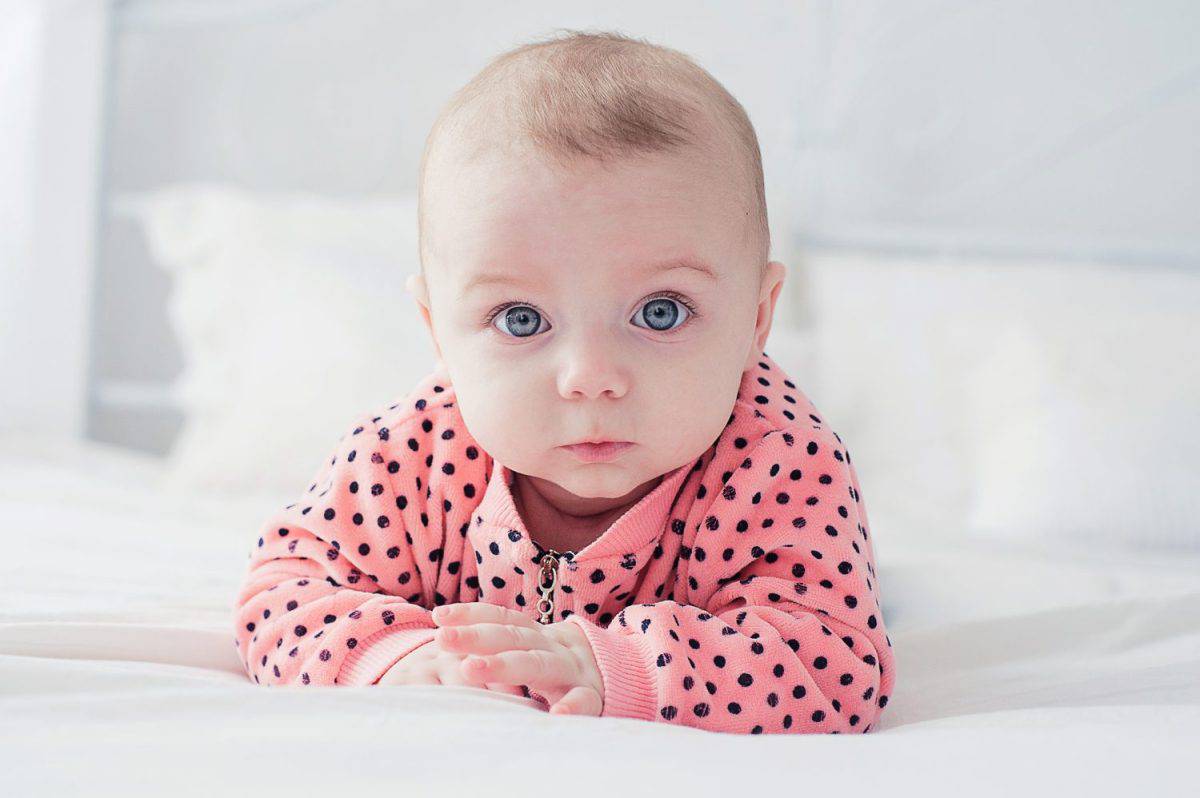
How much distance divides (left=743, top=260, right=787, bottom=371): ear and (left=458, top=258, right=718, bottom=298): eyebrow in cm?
10

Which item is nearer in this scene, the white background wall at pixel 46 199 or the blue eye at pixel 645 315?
the blue eye at pixel 645 315

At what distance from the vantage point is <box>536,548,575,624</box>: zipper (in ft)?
3.22

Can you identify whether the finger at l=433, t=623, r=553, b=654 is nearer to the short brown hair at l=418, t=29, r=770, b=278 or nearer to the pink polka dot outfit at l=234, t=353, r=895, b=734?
the pink polka dot outfit at l=234, t=353, r=895, b=734

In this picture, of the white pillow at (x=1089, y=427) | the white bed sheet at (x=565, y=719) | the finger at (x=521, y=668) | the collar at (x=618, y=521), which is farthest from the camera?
the white pillow at (x=1089, y=427)

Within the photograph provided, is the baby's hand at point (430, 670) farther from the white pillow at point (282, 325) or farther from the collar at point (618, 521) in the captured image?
the white pillow at point (282, 325)

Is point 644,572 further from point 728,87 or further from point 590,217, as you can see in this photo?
point 728,87

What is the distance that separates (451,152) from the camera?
3.03 ft

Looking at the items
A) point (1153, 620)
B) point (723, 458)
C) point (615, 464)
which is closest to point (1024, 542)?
point (1153, 620)

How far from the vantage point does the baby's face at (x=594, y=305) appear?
0.86m

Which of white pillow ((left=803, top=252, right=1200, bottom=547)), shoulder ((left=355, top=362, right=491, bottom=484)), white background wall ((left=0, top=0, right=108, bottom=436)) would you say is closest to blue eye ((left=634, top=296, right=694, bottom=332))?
shoulder ((left=355, top=362, right=491, bottom=484))

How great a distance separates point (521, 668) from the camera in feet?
2.53

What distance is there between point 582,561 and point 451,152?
1.08 feet

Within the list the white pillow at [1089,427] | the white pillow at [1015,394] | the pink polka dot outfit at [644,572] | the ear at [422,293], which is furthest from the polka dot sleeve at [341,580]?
the white pillow at [1089,427]

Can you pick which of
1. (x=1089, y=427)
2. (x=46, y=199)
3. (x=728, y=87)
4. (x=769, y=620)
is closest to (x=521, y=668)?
(x=769, y=620)
